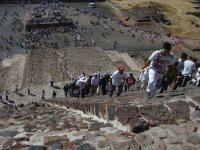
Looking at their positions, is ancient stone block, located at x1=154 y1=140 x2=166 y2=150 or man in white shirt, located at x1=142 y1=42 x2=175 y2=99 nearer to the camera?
Answer: ancient stone block, located at x1=154 y1=140 x2=166 y2=150

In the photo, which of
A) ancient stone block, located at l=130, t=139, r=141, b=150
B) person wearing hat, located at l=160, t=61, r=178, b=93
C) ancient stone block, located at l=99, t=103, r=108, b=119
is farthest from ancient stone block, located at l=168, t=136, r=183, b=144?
person wearing hat, located at l=160, t=61, r=178, b=93

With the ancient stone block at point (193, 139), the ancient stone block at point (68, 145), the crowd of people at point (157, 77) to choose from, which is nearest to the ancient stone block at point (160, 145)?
the ancient stone block at point (193, 139)

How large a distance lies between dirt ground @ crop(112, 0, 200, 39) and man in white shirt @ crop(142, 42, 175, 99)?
44038 millimetres

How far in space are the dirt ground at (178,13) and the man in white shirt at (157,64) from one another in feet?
144

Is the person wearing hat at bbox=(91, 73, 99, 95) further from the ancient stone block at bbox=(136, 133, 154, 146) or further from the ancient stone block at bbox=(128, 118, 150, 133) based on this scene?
the ancient stone block at bbox=(136, 133, 154, 146)

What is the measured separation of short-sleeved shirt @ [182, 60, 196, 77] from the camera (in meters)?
13.4

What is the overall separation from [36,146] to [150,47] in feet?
138

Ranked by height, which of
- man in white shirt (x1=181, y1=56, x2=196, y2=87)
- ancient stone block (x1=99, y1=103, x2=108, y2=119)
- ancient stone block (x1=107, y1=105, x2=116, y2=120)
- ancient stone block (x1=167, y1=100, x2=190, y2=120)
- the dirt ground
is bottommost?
the dirt ground

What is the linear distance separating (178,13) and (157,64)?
55.2 metres

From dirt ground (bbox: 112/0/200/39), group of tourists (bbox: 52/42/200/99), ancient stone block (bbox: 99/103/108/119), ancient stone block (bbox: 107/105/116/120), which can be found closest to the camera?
ancient stone block (bbox: 107/105/116/120)

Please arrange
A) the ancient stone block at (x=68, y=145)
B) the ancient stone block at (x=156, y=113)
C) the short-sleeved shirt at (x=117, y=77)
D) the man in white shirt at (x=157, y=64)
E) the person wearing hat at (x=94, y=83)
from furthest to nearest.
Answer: the person wearing hat at (x=94, y=83), the short-sleeved shirt at (x=117, y=77), the man in white shirt at (x=157, y=64), the ancient stone block at (x=156, y=113), the ancient stone block at (x=68, y=145)

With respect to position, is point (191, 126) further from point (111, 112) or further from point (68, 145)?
point (68, 145)

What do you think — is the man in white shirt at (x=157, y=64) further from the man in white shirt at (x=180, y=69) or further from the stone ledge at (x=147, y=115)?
the stone ledge at (x=147, y=115)

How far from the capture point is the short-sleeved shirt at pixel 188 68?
13387mm
